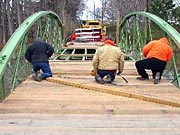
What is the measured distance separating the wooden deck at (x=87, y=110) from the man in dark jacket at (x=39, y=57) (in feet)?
1.08

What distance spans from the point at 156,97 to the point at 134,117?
121cm

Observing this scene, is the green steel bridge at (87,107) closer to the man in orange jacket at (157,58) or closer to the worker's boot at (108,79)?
the worker's boot at (108,79)

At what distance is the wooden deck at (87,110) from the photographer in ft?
14.2

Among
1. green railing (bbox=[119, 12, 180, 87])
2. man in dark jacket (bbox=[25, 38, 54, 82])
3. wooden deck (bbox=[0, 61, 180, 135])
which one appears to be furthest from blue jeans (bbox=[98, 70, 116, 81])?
green railing (bbox=[119, 12, 180, 87])

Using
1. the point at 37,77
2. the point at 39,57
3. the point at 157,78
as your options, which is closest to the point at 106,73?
the point at 157,78

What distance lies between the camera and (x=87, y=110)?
5297mm

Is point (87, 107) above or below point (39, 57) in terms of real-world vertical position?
below

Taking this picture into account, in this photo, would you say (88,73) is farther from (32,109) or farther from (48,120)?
(48,120)

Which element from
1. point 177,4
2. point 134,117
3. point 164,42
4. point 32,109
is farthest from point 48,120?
point 177,4

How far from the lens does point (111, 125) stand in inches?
177

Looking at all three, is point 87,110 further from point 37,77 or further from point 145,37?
point 145,37

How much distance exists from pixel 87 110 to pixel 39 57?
306cm

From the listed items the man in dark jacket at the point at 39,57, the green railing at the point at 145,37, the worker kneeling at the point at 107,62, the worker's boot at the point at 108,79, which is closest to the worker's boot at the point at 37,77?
the man in dark jacket at the point at 39,57

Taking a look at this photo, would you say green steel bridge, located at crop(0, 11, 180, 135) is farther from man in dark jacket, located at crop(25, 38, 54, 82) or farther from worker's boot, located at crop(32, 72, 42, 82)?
man in dark jacket, located at crop(25, 38, 54, 82)
